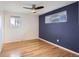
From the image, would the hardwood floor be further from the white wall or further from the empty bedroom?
the white wall

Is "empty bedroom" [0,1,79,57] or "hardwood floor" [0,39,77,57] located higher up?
"empty bedroom" [0,1,79,57]

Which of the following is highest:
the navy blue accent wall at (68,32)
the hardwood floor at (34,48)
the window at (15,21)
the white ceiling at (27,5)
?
the white ceiling at (27,5)

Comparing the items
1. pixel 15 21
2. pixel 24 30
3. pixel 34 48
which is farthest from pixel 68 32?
pixel 15 21

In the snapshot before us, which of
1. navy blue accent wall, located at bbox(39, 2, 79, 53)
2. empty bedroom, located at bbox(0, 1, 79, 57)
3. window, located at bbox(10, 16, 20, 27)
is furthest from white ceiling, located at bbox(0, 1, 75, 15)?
navy blue accent wall, located at bbox(39, 2, 79, 53)

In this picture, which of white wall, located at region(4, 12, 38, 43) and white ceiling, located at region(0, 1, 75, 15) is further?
white wall, located at region(4, 12, 38, 43)

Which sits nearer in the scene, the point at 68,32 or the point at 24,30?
the point at 24,30

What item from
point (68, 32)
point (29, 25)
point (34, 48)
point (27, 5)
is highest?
point (27, 5)

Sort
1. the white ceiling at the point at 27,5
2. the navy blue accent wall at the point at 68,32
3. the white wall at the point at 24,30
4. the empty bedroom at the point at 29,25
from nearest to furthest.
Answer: the white ceiling at the point at 27,5 → the empty bedroom at the point at 29,25 → the white wall at the point at 24,30 → the navy blue accent wall at the point at 68,32

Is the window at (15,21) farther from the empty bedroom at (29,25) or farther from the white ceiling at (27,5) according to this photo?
the white ceiling at (27,5)

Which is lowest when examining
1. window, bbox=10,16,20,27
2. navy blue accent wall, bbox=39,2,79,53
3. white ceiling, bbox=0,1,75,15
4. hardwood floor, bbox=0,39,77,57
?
hardwood floor, bbox=0,39,77,57

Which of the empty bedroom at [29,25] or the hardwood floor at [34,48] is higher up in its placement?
the empty bedroom at [29,25]

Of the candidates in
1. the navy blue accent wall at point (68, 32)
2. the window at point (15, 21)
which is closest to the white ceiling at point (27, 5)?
the window at point (15, 21)

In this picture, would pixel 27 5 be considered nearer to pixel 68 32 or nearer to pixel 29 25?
pixel 29 25

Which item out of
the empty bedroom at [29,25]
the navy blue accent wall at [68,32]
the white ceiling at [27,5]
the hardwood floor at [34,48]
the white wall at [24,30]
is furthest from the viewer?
the navy blue accent wall at [68,32]
